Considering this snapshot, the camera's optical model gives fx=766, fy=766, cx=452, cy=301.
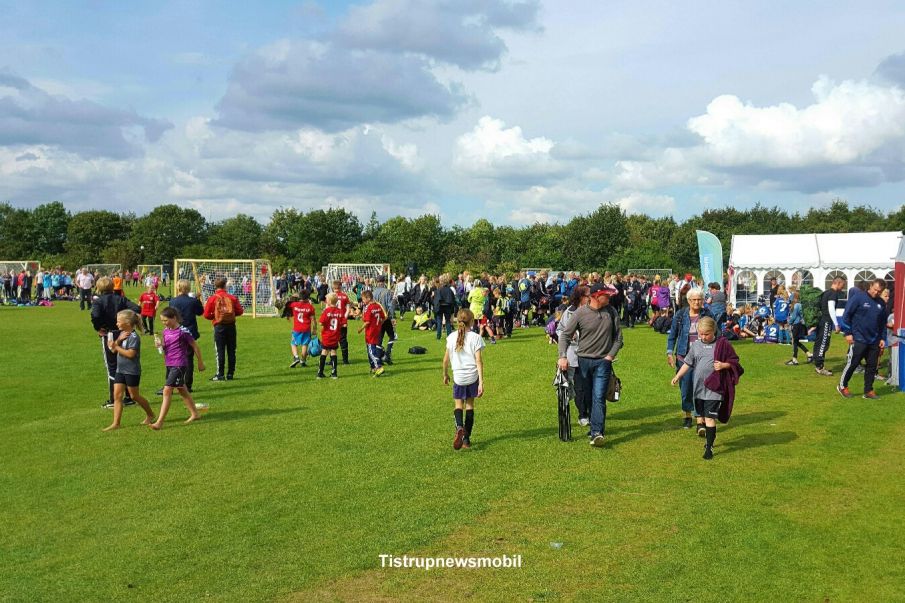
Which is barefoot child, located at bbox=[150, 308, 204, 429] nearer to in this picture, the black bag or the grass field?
the grass field

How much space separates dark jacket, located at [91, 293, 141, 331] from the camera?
470 inches

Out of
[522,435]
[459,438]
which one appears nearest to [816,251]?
Answer: [522,435]

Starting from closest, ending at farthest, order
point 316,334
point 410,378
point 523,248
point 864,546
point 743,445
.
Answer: point 864,546 → point 743,445 → point 410,378 → point 316,334 → point 523,248

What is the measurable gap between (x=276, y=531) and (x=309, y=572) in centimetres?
96

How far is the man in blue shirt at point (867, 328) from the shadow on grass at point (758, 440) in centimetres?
344

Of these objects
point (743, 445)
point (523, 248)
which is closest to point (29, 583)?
point (743, 445)

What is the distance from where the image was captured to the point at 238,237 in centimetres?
9531

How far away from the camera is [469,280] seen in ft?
88.3

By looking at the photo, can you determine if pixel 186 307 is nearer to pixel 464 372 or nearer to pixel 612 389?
pixel 464 372

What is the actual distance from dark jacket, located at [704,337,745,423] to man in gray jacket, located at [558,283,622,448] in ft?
3.72

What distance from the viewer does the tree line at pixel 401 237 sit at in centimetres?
6194

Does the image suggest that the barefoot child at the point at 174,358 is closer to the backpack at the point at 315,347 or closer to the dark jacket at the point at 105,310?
the dark jacket at the point at 105,310

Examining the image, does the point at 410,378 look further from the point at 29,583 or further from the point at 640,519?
the point at 29,583

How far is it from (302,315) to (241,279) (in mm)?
19858
